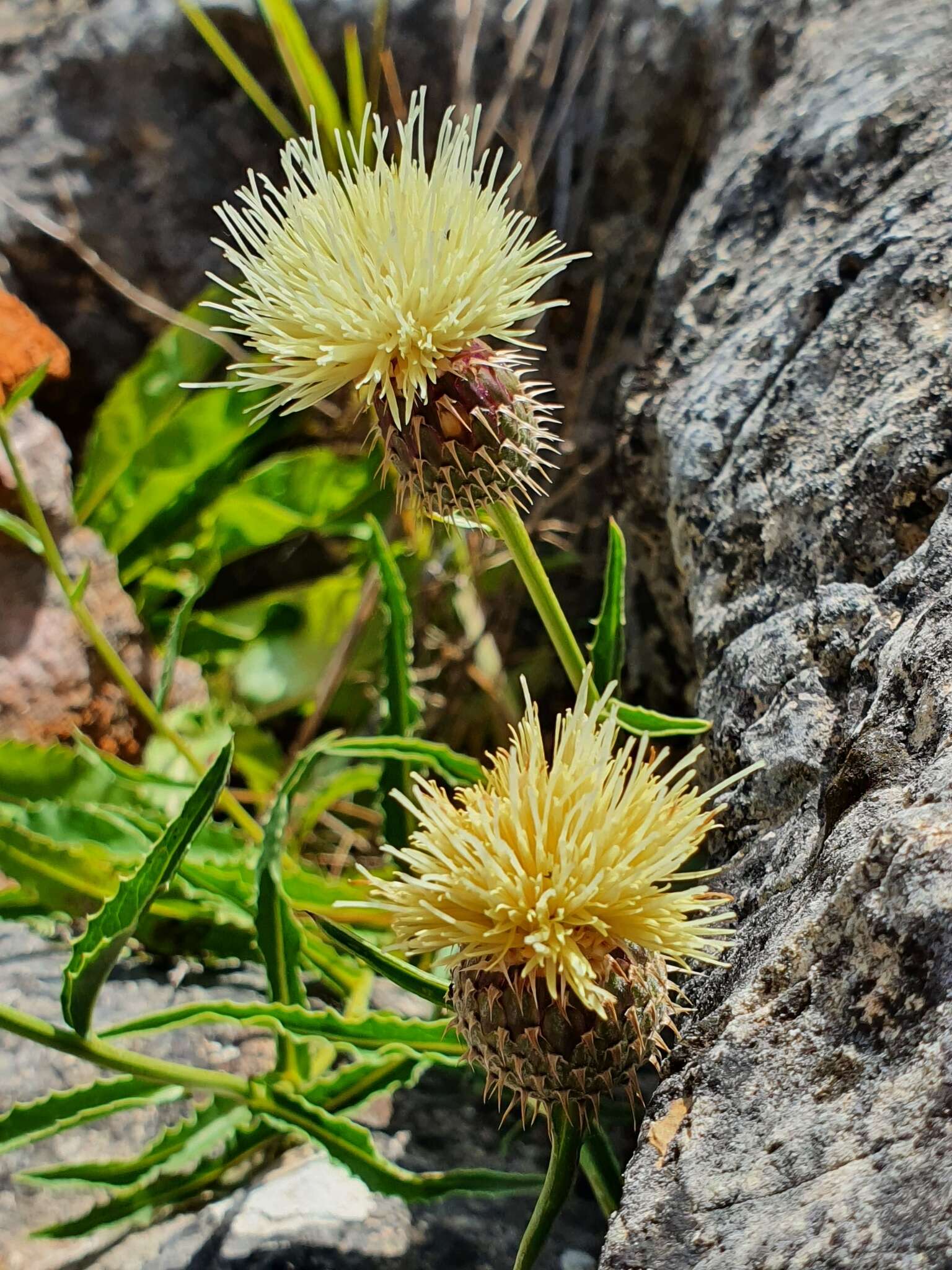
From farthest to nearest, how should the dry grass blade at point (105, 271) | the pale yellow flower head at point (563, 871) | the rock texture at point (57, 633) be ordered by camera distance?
1. the dry grass blade at point (105, 271)
2. the rock texture at point (57, 633)
3. the pale yellow flower head at point (563, 871)

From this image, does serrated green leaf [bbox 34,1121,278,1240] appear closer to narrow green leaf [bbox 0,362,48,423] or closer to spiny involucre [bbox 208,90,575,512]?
spiny involucre [bbox 208,90,575,512]

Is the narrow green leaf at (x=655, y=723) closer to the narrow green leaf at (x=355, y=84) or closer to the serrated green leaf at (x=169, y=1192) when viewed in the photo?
the serrated green leaf at (x=169, y=1192)

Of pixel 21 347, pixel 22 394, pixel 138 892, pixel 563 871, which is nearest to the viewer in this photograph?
pixel 563 871

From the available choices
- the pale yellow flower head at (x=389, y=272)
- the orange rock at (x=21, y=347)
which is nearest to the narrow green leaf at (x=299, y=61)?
the orange rock at (x=21, y=347)

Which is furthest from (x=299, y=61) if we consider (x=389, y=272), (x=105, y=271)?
(x=389, y=272)

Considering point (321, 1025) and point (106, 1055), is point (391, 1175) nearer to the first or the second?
point (321, 1025)

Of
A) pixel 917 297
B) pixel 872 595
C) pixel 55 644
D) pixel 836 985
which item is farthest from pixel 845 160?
pixel 55 644
